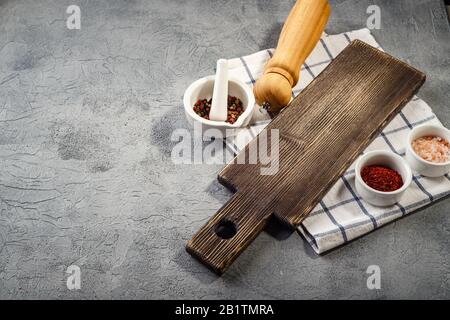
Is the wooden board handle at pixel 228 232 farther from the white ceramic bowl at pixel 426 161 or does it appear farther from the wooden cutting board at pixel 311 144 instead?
the white ceramic bowl at pixel 426 161

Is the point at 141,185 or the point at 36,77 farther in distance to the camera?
the point at 36,77

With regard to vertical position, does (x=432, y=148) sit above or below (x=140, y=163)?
above

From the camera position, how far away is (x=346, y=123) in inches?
55.8

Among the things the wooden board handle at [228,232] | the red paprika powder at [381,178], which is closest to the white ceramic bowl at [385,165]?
the red paprika powder at [381,178]

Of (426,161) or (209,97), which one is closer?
(426,161)

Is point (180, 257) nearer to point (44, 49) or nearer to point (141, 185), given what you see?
point (141, 185)

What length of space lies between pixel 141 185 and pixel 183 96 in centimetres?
→ 25

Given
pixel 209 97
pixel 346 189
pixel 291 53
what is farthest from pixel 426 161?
pixel 209 97

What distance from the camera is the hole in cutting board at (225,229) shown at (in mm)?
1280

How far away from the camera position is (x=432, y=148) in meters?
1.39

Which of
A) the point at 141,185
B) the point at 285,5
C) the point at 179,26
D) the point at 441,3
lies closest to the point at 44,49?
the point at 179,26

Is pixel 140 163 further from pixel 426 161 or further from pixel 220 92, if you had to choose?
pixel 426 161

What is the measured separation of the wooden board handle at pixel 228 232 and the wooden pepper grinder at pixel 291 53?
0.26 m

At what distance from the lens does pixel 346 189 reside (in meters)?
1.36
